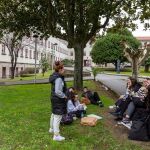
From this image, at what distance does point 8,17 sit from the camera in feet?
79.3

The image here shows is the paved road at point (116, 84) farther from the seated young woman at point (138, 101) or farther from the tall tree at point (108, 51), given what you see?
the tall tree at point (108, 51)

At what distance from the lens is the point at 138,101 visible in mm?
11117

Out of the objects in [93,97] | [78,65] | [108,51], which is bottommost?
[93,97]

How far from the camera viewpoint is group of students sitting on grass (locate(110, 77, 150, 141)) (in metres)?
9.95

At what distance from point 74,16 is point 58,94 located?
12.8 meters

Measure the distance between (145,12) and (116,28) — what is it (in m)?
2.88

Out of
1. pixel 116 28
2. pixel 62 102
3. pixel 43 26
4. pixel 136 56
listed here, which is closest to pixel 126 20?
pixel 116 28

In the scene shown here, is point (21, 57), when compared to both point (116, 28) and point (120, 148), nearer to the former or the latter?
point (116, 28)

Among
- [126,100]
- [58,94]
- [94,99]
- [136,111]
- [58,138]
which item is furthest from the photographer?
[94,99]

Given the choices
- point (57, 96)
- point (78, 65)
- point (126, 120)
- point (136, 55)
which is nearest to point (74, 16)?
point (78, 65)

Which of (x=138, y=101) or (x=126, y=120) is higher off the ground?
(x=138, y=101)

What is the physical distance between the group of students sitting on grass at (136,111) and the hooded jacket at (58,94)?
5.91 ft

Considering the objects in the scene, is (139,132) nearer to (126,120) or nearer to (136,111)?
(136,111)

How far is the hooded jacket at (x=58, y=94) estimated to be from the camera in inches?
385
